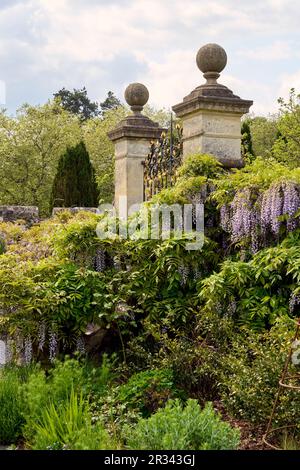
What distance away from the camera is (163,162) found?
8703 mm

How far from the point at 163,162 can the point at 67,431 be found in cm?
535

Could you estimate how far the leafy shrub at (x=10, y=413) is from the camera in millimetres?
4316

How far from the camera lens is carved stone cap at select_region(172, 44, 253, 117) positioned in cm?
738

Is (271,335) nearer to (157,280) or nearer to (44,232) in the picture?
(157,280)

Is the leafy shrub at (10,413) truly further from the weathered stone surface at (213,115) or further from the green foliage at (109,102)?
the green foliage at (109,102)

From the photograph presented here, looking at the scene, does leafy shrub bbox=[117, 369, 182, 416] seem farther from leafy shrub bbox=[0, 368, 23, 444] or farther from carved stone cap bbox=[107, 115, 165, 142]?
carved stone cap bbox=[107, 115, 165, 142]

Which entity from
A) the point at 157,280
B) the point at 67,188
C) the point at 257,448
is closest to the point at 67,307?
the point at 157,280

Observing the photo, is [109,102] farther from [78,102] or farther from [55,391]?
[55,391]

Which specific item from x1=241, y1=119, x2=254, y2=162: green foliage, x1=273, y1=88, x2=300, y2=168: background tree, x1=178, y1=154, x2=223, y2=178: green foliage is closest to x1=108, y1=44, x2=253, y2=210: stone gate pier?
x1=241, y1=119, x2=254, y2=162: green foliage

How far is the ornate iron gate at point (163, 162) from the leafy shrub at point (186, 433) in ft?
15.1

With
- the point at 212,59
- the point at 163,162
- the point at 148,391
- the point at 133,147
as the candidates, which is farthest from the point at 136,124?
the point at 148,391

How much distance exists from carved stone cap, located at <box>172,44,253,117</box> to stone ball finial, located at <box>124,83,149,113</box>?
2.03 meters

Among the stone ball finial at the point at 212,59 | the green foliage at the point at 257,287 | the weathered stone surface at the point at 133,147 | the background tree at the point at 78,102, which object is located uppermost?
the background tree at the point at 78,102

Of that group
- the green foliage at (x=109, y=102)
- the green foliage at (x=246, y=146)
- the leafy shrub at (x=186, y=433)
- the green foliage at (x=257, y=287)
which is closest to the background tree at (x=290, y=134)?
the green foliage at (x=246, y=146)
